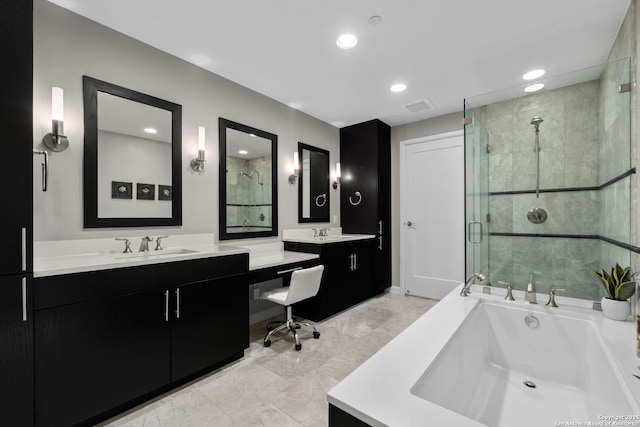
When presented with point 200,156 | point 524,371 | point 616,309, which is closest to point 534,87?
point 616,309

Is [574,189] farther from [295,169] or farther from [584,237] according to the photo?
[295,169]

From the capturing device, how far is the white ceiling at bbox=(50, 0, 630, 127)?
1753 millimetres

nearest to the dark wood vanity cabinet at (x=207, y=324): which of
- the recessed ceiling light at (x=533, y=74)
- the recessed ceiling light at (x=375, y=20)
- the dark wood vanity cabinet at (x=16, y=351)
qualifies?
the dark wood vanity cabinet at (x=16, y=351)

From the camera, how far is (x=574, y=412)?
1.41 meters

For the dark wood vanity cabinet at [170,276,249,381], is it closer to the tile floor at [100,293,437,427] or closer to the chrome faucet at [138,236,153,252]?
the tile floor at [100,293,437,427]

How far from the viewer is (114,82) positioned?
1977mm

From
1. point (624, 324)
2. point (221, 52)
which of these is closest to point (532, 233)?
point (624, 324)

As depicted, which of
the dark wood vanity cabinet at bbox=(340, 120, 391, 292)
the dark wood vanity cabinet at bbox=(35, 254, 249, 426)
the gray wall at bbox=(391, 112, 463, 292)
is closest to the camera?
the dark wood vanity cabinet at bbox=(35, 254, 249, 426)

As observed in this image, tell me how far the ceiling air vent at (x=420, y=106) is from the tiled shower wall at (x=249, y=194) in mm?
1898

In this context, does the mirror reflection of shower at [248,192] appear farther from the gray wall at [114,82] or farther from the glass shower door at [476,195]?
the glass shower door at [476,195]

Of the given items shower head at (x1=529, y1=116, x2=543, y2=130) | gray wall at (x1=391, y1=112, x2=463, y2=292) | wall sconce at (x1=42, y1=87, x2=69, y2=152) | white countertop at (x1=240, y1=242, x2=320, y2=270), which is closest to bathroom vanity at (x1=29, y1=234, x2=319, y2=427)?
white countertop at (x1=240, y1=242, x2=320, y2=270)

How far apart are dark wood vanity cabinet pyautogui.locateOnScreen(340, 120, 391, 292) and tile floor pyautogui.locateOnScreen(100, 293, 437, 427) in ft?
4.28

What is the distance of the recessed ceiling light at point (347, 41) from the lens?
80.3 inches

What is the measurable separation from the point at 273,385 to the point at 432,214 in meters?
2.97
